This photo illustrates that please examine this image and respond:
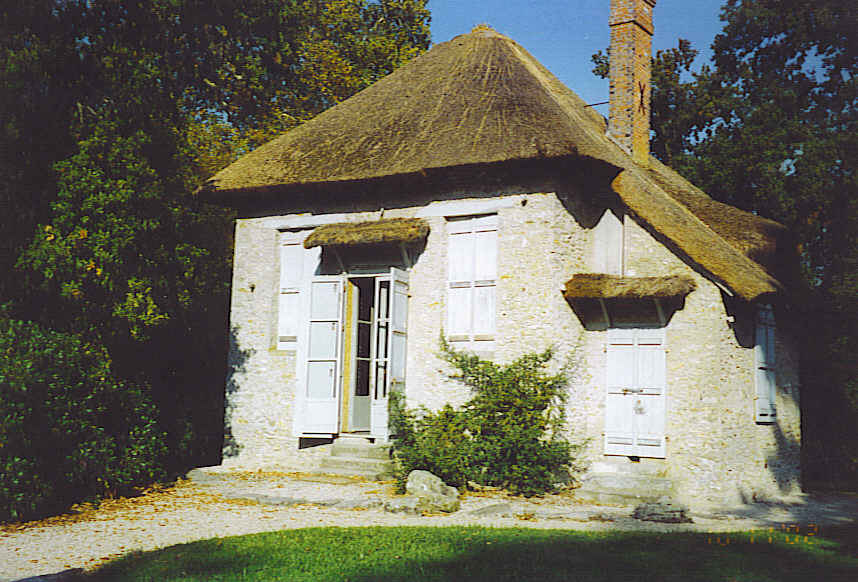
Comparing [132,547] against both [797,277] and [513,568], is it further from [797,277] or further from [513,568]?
[797,277]

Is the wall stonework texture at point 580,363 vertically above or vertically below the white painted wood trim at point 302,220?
below

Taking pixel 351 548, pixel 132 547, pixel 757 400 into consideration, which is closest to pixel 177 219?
pixel 132 547

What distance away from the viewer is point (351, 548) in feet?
25.5

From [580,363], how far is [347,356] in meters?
3.64

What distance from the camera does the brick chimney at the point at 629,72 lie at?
16234 millimetres

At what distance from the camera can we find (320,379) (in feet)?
44.0

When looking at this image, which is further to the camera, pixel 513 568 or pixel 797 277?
pixel 797 277

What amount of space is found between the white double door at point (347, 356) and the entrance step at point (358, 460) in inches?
8.2

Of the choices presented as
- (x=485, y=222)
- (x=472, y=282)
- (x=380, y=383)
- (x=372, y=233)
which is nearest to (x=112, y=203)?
(x=372, y=233)

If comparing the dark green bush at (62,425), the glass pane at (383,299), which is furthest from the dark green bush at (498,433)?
the dark green bush at (62,425)

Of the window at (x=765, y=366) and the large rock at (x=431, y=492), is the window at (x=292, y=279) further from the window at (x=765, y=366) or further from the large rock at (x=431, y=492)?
the window at (x=765, y=366)

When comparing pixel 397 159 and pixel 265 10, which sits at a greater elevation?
pixel 265 10

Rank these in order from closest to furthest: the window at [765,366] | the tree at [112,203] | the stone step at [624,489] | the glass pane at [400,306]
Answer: the tree at [112,203]
the stone step at [624,489]
the window at [765,366]
the glass pane at [400,306]

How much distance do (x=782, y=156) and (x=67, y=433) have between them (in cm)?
1557
